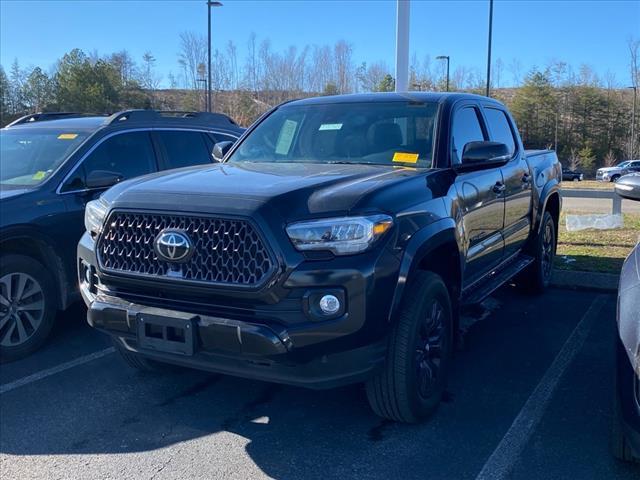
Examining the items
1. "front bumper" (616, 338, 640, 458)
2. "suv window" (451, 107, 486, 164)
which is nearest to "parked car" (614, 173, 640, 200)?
"suv window" (451, 107, 486, 164)

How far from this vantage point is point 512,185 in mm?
5395

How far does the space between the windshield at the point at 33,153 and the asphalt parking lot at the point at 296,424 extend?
144cm

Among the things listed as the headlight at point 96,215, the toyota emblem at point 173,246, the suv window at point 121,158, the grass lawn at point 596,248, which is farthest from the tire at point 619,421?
the grass lawn at point 596,248

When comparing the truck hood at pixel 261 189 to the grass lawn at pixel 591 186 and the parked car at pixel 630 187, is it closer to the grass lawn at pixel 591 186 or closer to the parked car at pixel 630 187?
the parked car at pixel 630 187

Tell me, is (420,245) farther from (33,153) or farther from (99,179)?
(33,153)

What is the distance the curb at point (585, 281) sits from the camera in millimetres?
6887

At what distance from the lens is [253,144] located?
4.93m

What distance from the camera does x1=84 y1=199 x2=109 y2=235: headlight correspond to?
142 inches

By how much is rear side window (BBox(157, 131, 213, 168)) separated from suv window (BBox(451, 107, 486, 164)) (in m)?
2.81

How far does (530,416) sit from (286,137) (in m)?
2.58

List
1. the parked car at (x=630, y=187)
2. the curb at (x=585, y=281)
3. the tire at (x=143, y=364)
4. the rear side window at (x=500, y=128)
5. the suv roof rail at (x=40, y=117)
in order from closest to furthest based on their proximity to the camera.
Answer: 1. the parked car at (x=630, y=187)
2. the tire at (x=143, y=364)
3. the rear side window at (x=500, y=128)
4. the suv roof rail at (x=40, y=117)
5. the curb at (x=585, y=281)

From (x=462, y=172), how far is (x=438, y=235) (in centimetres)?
82

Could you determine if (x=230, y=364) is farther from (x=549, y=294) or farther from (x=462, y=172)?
(x=549, y=294)

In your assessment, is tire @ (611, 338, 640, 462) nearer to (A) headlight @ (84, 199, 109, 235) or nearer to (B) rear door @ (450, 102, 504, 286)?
(B) rear door @ (450, 102, 504, 286)
